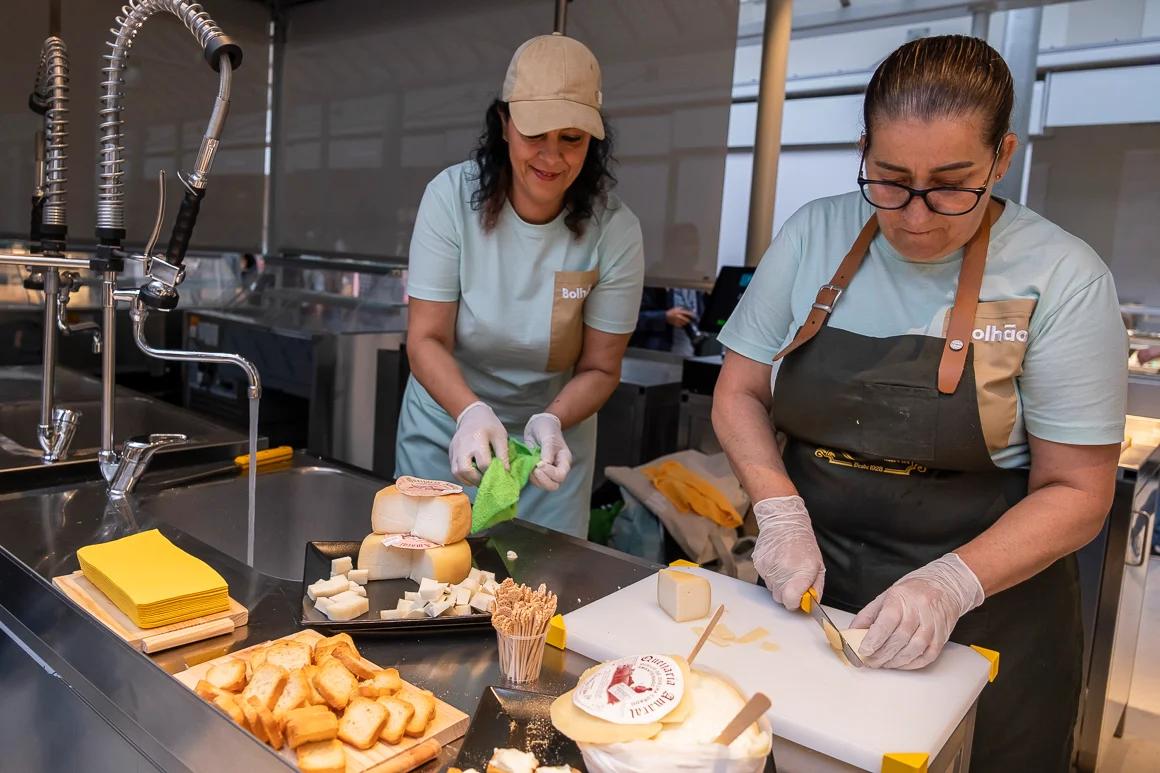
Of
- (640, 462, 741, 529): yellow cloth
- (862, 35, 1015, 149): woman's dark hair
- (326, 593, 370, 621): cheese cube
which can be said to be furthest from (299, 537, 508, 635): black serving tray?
(640, 462, 741, 529): yellow cloth

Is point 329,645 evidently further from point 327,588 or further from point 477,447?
point 477,447

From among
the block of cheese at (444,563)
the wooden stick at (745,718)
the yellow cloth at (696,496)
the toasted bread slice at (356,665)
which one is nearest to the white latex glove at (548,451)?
the block of cheese at (444,563)

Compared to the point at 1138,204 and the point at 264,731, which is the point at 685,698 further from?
the point at 1138,204

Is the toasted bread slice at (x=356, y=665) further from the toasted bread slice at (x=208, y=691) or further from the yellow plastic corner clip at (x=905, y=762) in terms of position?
the yellow plastic corner clip at (x=905, y=762)

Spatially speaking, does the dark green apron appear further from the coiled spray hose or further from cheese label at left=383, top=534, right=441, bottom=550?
the coiled spray hose

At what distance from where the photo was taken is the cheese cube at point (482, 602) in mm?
1247

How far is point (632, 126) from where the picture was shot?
417cm

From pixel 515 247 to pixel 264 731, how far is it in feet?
4.24

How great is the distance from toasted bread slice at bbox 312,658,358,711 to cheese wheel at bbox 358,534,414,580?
0.35 m

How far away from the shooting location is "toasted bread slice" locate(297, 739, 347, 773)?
86cm

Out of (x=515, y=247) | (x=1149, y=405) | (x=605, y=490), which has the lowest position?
(x=605, y=490)

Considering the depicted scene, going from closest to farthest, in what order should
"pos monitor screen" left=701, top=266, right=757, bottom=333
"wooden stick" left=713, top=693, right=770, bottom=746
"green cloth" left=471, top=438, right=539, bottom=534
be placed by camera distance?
"wooden stick" left=713, top=693, right=770, bottom=746 < "green cloth" left=471, top=438, right=539, bottom=534 < "pos monitor screen" left=701, top=266, right=757, bottom=333

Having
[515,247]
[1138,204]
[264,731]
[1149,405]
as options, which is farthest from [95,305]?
[1138,204]

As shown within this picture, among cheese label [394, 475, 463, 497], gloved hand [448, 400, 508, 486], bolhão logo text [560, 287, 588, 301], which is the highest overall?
bolhão logo text [560, 287, 588, 301]
